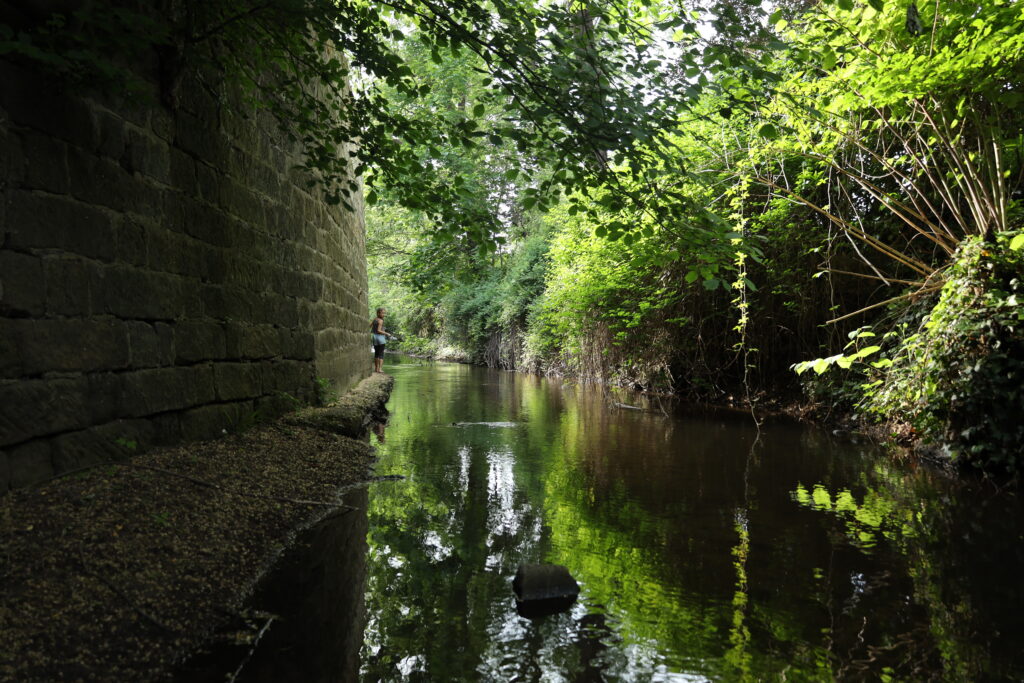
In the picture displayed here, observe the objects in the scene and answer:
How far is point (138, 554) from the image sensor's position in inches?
94.1

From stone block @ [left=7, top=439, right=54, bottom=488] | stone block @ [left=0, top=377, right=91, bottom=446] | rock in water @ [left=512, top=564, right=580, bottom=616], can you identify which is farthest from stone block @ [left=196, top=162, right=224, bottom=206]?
rock in water @ [left=512, top=564, right=580, bottom=616]

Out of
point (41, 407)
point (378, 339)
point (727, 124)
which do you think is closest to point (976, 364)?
point (727, 124)

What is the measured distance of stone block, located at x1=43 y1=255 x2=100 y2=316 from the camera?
9.17 ft

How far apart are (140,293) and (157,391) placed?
1.83 feet

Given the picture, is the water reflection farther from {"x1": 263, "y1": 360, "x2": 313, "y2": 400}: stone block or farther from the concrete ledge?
{"x1": 263, "y1": 360, "x2": 313, "y2": 400}: stone block

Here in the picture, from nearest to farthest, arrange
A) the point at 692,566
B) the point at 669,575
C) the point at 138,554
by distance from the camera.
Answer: the point at 138,554 → the point at 669,575 → the point at 692,566

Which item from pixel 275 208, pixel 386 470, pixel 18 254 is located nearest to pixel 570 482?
pixel 386 470

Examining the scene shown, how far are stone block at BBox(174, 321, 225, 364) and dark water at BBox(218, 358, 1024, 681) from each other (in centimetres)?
142

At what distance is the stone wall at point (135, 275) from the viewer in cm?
267

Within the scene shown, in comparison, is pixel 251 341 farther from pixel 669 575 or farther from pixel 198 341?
pixel 669 575

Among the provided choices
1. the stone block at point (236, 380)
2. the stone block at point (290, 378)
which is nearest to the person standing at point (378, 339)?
the stone block at point (290, 378)

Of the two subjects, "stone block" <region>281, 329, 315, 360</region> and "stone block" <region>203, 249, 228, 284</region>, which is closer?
"stone block" <region>203, 249, 228, 284</region>

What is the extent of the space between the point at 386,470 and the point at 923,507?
12.6 ft

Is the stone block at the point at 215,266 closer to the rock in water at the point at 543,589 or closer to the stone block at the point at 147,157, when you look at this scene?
the stone block at the point at 147,157
